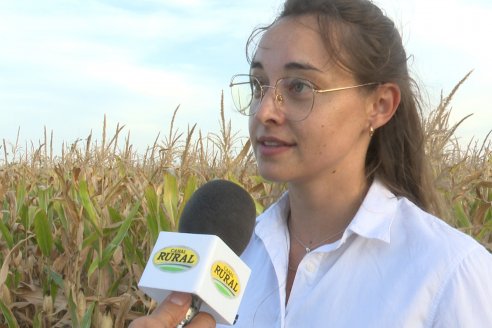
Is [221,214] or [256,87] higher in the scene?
[256,87]

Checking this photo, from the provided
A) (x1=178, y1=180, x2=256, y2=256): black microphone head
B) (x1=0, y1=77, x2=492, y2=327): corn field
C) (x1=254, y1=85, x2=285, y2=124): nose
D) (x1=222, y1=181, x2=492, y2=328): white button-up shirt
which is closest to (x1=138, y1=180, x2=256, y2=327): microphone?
(x1=178, y1=180, x2=256, y2=256): black microphone head

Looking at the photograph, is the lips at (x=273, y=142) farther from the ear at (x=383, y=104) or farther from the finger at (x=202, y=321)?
the finger at (x=202, y=321)

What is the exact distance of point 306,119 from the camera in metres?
1.87

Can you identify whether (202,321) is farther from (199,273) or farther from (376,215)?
(376,215)

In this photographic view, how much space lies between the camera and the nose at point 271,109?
73.1 inches

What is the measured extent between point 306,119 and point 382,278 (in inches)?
17.2

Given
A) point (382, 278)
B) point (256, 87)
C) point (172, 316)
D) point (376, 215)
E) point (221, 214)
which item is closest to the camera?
point (172, 316)

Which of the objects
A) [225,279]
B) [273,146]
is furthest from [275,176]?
[225,279]

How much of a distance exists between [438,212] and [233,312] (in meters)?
1.10

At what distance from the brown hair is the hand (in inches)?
36.1

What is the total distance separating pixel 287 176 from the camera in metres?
1.87

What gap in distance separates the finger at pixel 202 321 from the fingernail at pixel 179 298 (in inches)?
Result: 1.6

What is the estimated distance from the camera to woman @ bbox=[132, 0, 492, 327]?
5.51ft

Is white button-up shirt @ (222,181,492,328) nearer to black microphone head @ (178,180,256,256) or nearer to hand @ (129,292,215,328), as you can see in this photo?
black microphone head @ (178,180,256,256)
